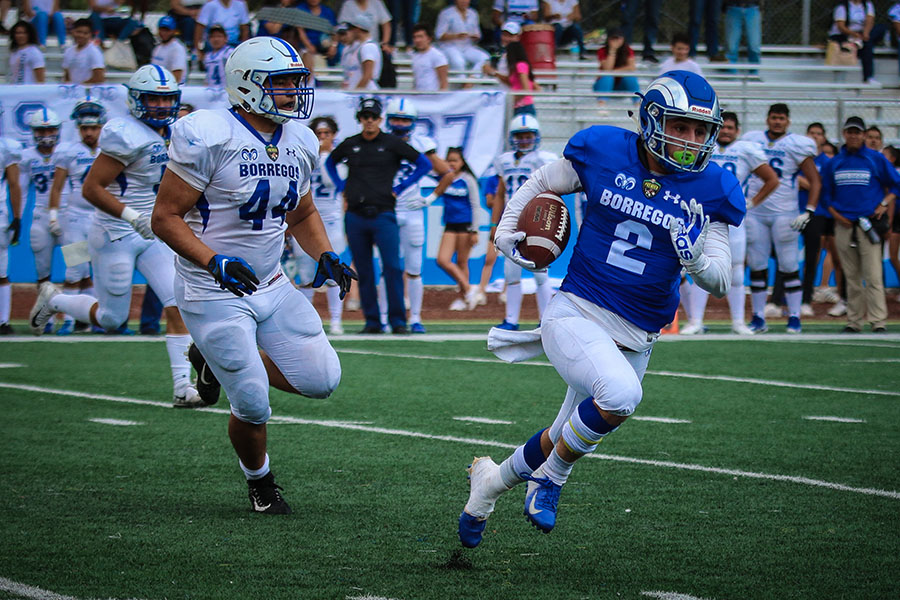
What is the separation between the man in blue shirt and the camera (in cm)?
1182

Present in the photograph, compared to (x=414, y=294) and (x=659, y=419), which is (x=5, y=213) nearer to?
(x=414, y=294)

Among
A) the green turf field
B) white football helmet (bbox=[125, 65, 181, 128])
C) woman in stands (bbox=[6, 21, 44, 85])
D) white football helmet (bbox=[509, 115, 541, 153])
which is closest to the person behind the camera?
the green turf field

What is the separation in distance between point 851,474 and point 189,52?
41.1ft

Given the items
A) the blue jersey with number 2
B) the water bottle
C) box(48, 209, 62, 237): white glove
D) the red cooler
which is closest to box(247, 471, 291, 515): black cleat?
the blue jersey with number 2

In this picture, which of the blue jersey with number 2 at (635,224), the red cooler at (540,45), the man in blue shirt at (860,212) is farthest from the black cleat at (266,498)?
the red cooler at (540,45)

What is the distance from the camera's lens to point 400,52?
18062 mm

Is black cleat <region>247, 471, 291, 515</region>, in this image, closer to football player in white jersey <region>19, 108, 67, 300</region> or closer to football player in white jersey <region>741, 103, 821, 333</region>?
football player in white jersey <region>19, 108, 67, 300</region>

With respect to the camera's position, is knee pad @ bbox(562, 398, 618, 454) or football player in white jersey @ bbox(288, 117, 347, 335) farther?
football player in white jersey @ bbox(288, 117, 347, 335)

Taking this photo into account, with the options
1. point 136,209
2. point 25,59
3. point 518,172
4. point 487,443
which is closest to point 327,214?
point 518,172

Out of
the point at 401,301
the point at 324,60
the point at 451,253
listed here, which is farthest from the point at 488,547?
the point at 324,60

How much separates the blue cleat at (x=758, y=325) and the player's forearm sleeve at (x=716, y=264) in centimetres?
752

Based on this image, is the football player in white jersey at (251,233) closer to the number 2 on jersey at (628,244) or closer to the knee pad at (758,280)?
the number 2 on jersey at (628,244)

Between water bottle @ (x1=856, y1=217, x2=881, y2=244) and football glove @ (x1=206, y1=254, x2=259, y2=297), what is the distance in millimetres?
8847

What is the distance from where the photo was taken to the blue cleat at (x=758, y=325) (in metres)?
A: 11.7
